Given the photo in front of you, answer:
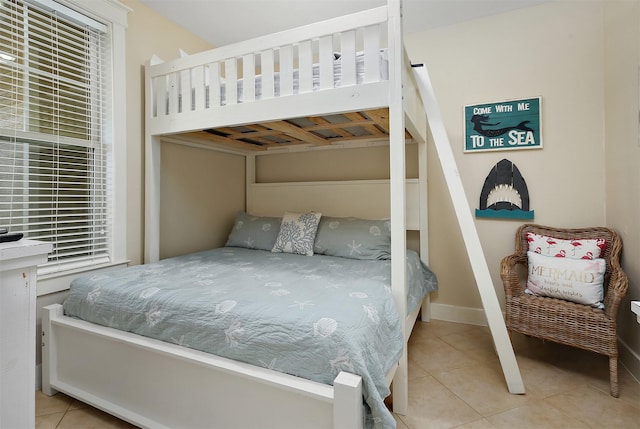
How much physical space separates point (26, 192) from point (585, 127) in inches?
139

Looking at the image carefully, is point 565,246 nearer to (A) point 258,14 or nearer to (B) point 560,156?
(B) point 560,156

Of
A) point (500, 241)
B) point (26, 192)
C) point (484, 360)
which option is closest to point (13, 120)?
point (26, 192)

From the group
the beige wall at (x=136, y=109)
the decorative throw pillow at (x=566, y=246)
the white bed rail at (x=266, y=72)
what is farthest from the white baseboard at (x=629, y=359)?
the beige wall at (x=136, y=109)

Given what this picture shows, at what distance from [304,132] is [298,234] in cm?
82

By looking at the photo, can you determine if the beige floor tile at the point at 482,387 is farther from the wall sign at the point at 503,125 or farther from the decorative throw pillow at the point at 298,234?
the wall sign at the point at 503,125

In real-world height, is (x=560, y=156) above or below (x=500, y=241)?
above

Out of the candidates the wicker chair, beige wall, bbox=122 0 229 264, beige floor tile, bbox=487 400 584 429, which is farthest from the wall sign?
beige wall, bbox=122 0 229 264

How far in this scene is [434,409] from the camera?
1534mm

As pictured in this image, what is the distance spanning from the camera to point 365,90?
151 cm

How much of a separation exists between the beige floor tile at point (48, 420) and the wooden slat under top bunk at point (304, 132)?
1.82 metres

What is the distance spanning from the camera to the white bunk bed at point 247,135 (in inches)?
43.8

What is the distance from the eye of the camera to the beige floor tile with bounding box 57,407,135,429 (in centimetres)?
144

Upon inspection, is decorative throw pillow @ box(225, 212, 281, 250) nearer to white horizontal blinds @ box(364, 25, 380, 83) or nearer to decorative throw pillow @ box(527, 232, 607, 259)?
white horizontal blinds @ box(364, 25, 380, 83)

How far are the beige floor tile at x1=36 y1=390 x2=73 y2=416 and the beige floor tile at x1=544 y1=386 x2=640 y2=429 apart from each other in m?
2.45
